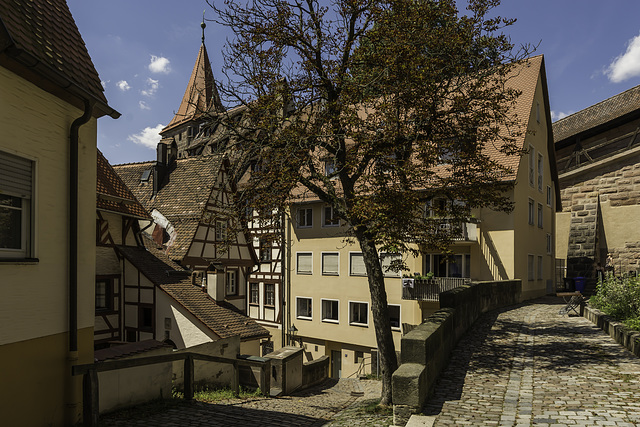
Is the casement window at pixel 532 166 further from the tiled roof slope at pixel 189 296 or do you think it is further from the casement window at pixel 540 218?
the tiled roof slope at pixel 189 296

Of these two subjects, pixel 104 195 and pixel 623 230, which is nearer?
pixel 104 195

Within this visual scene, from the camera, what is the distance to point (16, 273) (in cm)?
626

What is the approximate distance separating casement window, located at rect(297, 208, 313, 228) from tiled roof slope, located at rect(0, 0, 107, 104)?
2273cm

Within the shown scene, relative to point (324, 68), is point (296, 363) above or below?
below

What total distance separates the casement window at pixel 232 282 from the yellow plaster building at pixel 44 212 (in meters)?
16.8

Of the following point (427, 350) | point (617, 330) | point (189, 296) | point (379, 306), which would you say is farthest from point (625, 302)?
point (189, 296)

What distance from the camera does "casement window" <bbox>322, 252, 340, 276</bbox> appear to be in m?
29.3

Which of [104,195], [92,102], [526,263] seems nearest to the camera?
[92,102]

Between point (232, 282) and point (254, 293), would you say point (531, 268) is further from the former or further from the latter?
point (254, 293)

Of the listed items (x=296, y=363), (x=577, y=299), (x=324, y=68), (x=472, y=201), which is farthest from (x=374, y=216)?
(x=577, y=299)

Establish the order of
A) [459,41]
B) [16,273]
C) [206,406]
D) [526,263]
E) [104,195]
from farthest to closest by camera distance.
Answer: [526,263], [104,195], [459,41], [206,406], [16,273]

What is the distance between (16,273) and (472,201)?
9.23 m

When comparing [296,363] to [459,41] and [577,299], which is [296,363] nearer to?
[577,299]

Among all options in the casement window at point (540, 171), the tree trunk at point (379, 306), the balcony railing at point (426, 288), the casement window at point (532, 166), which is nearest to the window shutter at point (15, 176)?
the tree trunk at point (379, 306)
